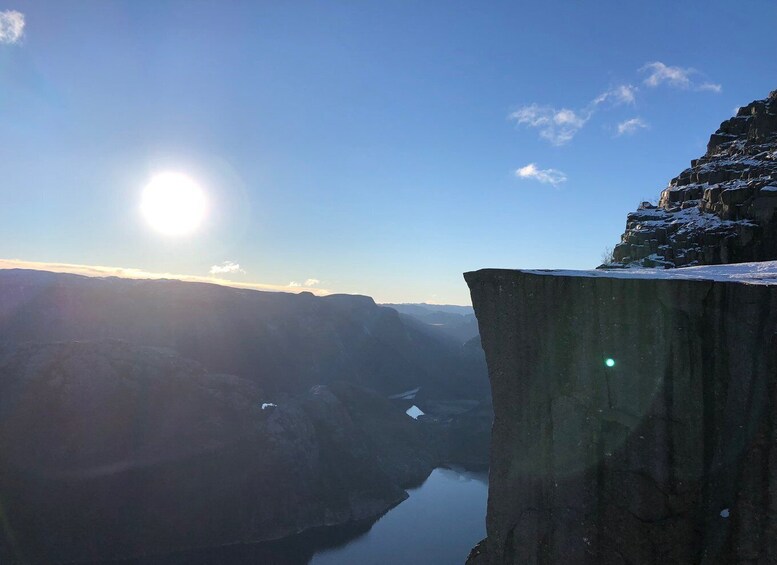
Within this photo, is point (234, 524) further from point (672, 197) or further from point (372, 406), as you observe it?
point (672, 197)

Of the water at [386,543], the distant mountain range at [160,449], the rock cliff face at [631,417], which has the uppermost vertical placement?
the rock cliff face at [631,417]

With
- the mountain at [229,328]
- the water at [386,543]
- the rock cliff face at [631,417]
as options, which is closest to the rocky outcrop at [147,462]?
the water at [386,543]

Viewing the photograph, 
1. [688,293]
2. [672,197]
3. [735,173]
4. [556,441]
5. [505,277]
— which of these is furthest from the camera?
[672,197]

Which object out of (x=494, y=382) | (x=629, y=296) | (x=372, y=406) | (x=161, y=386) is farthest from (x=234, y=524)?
(x=629, y=296)

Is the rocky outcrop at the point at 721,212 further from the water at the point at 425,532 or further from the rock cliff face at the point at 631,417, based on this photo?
the water at the point at 425,532

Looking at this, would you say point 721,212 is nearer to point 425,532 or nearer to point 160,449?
point 425,532

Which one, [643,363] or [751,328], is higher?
[751,328]
